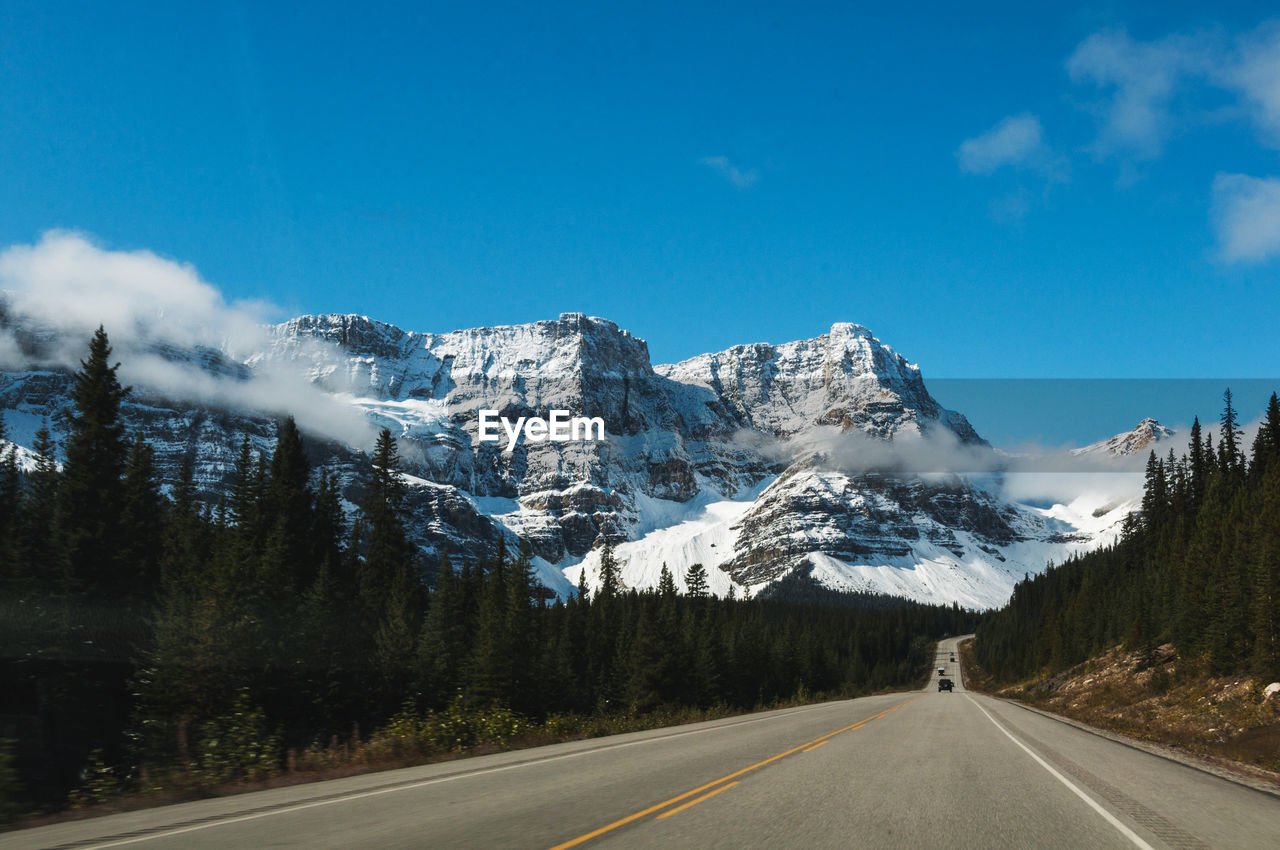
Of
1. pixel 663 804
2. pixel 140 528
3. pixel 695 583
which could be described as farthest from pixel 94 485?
pixel 695 583

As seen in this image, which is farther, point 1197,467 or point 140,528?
point 1197,467

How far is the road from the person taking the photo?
25.1ft

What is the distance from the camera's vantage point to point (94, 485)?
116ft

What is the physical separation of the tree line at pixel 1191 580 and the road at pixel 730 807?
24.8m

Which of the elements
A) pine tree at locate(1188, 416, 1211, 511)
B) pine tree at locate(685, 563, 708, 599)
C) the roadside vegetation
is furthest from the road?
pine tree at locate(685, 563, 708, 599)

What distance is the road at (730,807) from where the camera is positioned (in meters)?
7.66

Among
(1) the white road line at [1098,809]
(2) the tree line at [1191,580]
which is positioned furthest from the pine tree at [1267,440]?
(1) the white road line at [1098,809]

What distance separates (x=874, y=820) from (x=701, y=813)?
1.82m

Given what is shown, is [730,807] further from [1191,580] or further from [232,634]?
[1191,580]

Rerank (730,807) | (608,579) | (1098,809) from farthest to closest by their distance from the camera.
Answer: (608,579), (1098,809), (730,807)

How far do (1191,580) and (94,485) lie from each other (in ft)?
202

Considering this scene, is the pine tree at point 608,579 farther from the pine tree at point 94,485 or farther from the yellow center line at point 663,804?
the yellow center line at point 663,804

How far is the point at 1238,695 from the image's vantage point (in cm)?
3103

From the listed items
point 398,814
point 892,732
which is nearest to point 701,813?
point 398,814
